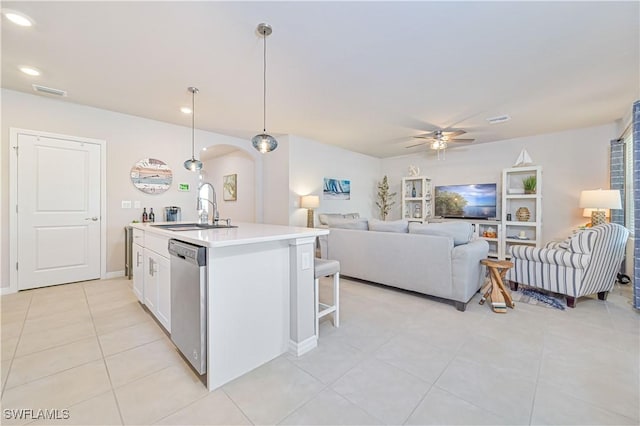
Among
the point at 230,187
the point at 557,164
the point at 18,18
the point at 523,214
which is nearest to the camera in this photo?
the point at 18,18

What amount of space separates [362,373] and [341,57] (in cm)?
267

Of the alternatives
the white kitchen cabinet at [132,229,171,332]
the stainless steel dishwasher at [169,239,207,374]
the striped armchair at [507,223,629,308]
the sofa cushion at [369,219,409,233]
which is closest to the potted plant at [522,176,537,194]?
the striped armchair at [507,223,629,308]

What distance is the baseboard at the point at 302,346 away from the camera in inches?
79.1

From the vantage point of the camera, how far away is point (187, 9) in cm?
191

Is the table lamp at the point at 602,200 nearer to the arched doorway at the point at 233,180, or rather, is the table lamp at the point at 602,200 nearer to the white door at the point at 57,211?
the arched doorway at the point at 233,180

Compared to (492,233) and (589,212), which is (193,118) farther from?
(589,212)

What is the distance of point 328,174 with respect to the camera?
613cm

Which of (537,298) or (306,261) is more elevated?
(306,261)

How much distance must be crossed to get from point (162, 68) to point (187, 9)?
104 cm

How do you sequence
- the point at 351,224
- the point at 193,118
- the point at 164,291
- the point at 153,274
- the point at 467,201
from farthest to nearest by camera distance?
1. the point at 467,201
2. the point at 193,118
3. the point at 351,224
4. the point at 153,274
5. the point at 164,291

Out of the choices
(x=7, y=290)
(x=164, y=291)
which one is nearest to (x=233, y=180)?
(x=7, y=290)

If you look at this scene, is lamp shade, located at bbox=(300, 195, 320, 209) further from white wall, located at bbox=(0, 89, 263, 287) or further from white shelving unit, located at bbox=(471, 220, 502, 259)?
white shelving unit, located at bbox=(471, 220, 502, 259)

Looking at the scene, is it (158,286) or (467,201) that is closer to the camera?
(158,286)

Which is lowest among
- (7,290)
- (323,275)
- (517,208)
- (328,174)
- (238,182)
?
(7,290)
